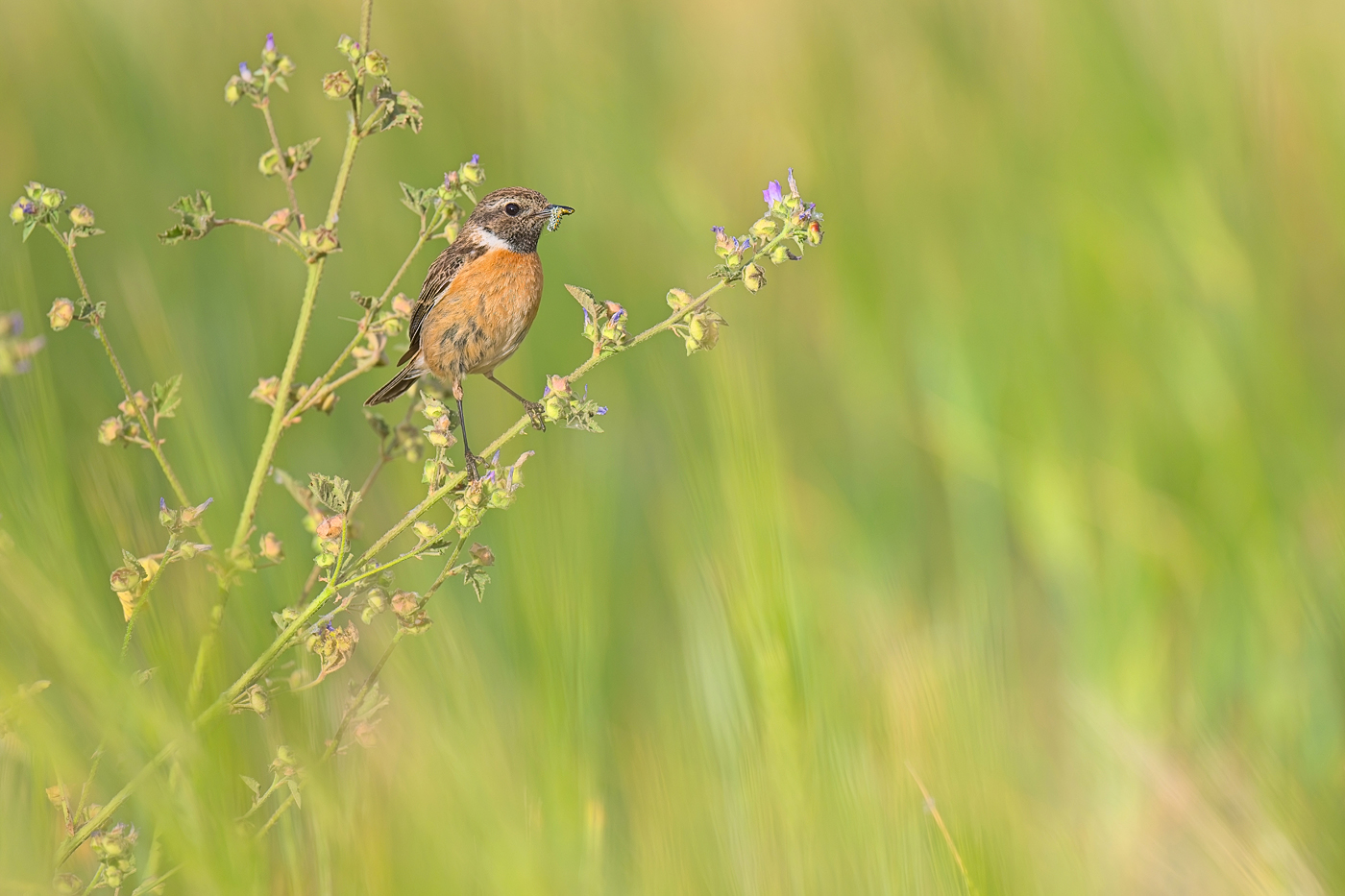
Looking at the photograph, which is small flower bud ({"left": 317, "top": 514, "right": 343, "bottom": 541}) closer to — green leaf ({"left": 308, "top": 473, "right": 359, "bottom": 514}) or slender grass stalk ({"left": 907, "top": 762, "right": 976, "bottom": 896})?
green leaf ({"left": 308, "top": 473, "right": 359, "bottom": 514})

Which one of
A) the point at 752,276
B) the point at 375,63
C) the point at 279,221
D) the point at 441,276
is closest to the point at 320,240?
the point at 279,221

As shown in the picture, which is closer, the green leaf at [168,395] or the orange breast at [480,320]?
the green leaf at [168,395]

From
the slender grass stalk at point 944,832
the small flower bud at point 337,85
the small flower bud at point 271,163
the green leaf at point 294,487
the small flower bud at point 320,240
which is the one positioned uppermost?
the small flower bud at point 337,85

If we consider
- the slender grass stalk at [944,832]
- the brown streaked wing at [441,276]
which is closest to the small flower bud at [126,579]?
the brown streaked wing at [441,276]

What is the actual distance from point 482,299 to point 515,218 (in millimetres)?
210

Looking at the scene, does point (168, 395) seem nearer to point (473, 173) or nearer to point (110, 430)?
point (110, 430)

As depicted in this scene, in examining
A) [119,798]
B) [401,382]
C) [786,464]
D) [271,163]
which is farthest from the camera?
[786,464]

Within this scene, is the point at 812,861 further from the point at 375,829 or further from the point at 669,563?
the point at 669,563

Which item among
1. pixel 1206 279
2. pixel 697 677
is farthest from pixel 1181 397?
pixel 697 677

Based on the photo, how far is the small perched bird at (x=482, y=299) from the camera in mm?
1529

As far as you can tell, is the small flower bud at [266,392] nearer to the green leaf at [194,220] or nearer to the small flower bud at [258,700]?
the green leaf at [194,220]

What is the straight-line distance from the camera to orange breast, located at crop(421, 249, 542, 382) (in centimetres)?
153

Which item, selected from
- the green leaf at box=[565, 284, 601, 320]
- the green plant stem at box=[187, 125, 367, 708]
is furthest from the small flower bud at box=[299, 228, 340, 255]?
the green leaf at box=[565, 284, 601, 320]

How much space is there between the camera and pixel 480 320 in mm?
1532
